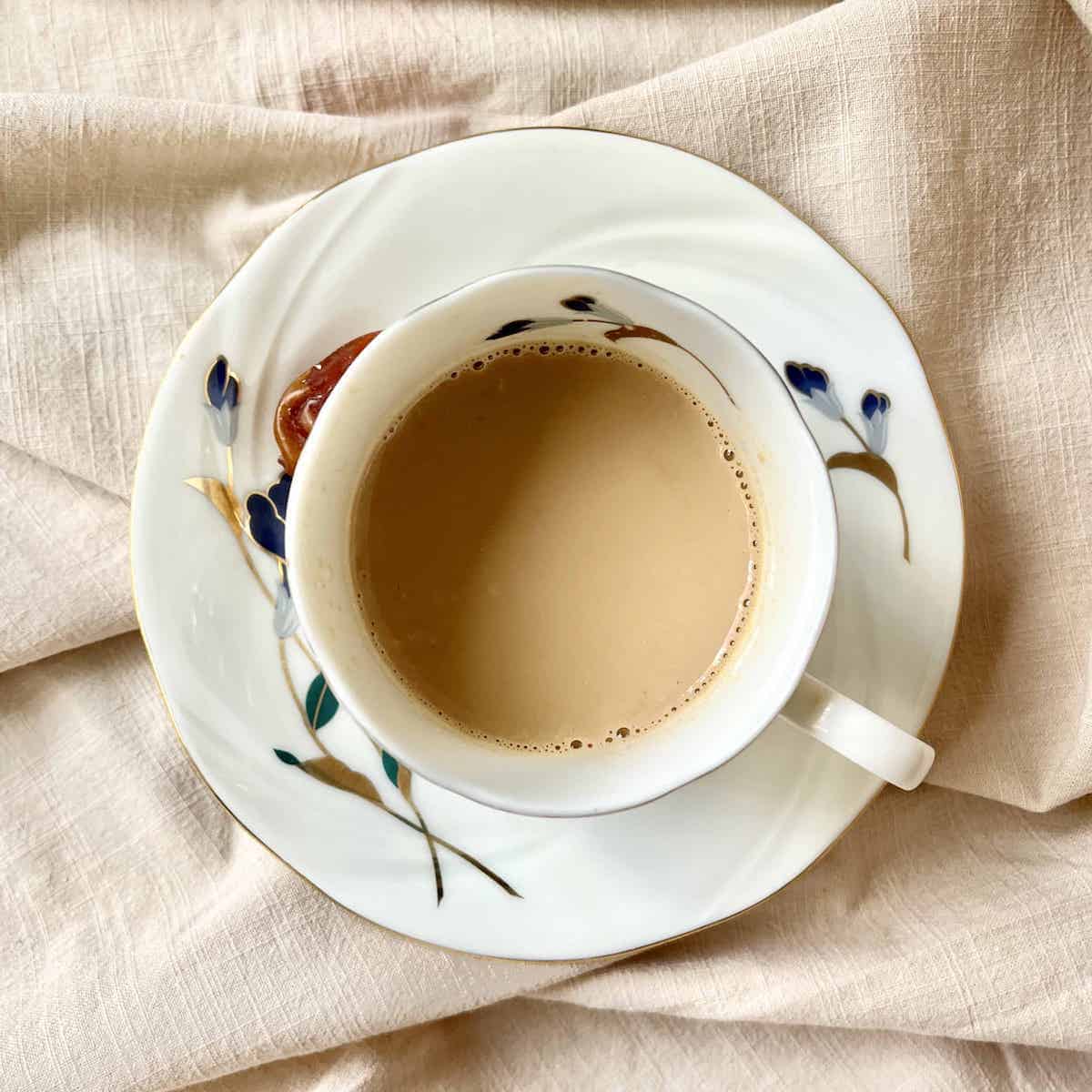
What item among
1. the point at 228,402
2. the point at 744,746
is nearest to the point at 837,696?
the point at 744,746

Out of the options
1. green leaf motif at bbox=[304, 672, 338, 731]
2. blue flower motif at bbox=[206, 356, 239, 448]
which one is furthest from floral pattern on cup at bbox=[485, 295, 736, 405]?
green leaf motif at bbox=[304, 672, 338, 731]

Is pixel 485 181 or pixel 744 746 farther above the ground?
pixel 485 181

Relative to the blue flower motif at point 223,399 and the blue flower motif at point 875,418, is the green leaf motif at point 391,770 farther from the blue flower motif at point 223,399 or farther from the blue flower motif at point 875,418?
the blue flower motif at point 875,418

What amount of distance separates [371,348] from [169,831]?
Answer: 27.5 inches

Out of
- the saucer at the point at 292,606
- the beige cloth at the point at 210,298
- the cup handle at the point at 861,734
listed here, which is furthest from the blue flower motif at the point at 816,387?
the cup handle at the point at 861,734

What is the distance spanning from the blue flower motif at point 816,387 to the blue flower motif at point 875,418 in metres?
0.03

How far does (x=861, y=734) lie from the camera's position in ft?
3.09

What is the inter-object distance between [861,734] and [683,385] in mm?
410

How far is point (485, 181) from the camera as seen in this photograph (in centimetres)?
111

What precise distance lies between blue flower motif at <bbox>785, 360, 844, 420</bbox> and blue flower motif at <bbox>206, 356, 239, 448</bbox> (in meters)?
0.56

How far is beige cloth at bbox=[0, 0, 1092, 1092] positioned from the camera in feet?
4.01

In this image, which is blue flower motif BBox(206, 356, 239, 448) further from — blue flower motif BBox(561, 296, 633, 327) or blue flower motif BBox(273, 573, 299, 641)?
blue flower motif BBox(561, 296, 633, 327)

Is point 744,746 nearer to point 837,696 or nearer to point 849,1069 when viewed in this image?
point 837,696

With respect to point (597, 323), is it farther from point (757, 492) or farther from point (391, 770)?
point (391, 770)
